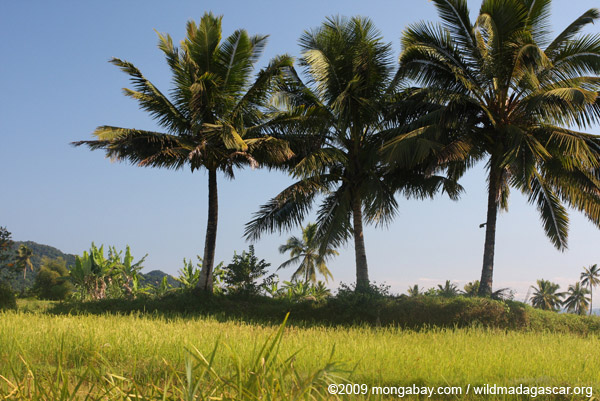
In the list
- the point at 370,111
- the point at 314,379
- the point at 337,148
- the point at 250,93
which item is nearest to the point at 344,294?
the point at 337,148

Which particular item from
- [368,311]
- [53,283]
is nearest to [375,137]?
[368,311]

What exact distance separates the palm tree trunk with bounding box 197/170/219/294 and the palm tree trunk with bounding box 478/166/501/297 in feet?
31.5

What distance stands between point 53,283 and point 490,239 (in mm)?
32536

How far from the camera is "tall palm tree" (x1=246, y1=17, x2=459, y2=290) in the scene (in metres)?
17.9

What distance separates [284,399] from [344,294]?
15.4m

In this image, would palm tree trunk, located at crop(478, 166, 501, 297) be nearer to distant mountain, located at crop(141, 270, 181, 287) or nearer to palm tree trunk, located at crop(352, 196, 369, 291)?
palm tree trunk, located at crop(352, 196, 369, 291)

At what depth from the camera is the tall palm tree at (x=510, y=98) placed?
51.9 feet

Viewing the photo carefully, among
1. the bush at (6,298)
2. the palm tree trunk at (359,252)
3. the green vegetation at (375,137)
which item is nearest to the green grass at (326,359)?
the green vegetation at (375,137)

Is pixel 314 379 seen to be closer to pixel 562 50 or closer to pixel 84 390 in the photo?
pixel 84 390

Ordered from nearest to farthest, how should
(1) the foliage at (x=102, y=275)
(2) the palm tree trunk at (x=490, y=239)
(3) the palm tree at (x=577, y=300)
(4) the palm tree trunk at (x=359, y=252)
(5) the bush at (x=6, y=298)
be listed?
(2) the palm tree trunk at (x=490, y=239), (5) the bush at (x=6, y=298), (4) the palm tree trunk at (x=359, y=252), (1) the foliage at (x=102, y=275), (3) the palm tree at (x=577, y=300)

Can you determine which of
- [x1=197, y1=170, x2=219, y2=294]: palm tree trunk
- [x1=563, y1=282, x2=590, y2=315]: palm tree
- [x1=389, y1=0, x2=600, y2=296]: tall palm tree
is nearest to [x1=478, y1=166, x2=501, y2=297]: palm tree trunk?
[x1=389, y1=0, x2=600, y2=296]: tall palm tree

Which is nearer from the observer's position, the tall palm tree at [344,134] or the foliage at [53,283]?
the tall palm tree at [344,134]

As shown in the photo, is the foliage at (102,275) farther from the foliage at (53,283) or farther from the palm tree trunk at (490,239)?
the palm tree trunk at (490,239)

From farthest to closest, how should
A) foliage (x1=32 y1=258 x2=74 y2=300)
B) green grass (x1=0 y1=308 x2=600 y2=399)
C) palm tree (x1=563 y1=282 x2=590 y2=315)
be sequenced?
palm tree (x1=563 y1=282 x2=590 y2=315)
foliage (x1=32 y1=258 x2=74 y2=300)
green grass (x1=0 y1=308 x2=600 y2=399)
